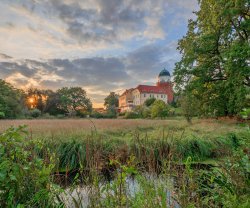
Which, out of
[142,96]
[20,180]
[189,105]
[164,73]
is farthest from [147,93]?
[20,180]

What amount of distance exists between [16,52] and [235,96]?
12.5 m

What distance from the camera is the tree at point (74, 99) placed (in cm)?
4366

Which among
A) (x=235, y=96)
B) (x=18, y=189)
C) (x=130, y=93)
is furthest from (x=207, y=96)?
(x=130, y=93)

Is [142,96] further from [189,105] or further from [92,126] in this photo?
[92,126]

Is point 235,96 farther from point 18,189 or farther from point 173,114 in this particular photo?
point 173,114

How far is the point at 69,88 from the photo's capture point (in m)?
49.2

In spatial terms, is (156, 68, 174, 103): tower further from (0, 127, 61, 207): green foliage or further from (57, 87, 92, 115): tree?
(0, 127, 61, 207): green foliage

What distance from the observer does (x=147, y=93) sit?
60.0 meters

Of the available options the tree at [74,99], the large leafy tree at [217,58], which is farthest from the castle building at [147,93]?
the large leafy tree at [217,58]

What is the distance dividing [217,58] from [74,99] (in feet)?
126

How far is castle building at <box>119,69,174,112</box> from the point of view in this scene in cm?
5938

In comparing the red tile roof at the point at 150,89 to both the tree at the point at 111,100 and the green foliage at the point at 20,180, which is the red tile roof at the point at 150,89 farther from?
the green foliage at the point at 20,180

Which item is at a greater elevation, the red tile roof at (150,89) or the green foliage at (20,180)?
the red tile roof at (150,89)

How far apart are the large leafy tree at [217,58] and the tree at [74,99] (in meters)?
32.6
